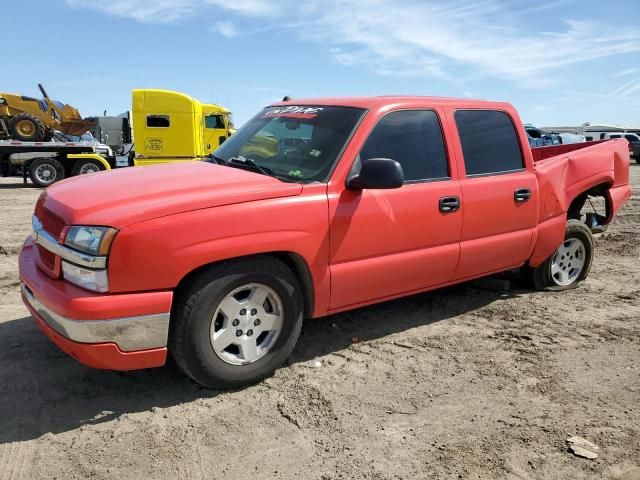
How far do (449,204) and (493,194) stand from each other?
0.54 m

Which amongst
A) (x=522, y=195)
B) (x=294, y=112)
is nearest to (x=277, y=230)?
(x=294, y=112)

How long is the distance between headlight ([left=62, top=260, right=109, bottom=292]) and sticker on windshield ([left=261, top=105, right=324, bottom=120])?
1.94 meters

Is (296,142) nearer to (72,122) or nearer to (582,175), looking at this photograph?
(582,175)

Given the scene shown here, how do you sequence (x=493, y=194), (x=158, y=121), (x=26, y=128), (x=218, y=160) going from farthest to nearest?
(x=26, y=128), (x=158, y=121), (x=493, y=194), (x=218, y=160)

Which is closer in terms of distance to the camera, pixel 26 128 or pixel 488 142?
pixel 488 142

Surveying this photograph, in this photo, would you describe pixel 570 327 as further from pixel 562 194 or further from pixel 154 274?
pixel 154 274

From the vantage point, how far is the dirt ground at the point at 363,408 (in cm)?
266

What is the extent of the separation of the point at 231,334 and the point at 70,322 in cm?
90

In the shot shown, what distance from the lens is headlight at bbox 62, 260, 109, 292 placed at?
9.30 ft

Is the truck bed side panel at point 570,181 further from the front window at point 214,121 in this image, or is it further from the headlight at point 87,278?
the front window at point 214,121

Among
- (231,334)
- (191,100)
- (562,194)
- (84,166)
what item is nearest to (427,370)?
(231,334)

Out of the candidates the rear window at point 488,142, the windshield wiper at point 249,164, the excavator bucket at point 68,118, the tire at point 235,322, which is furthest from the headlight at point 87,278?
the excavator bucket at point 68,118

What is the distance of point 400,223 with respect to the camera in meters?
3.79

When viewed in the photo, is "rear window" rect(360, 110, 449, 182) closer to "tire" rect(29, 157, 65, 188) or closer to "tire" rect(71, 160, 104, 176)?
"tire" rect(71, 160, 104, 176)
